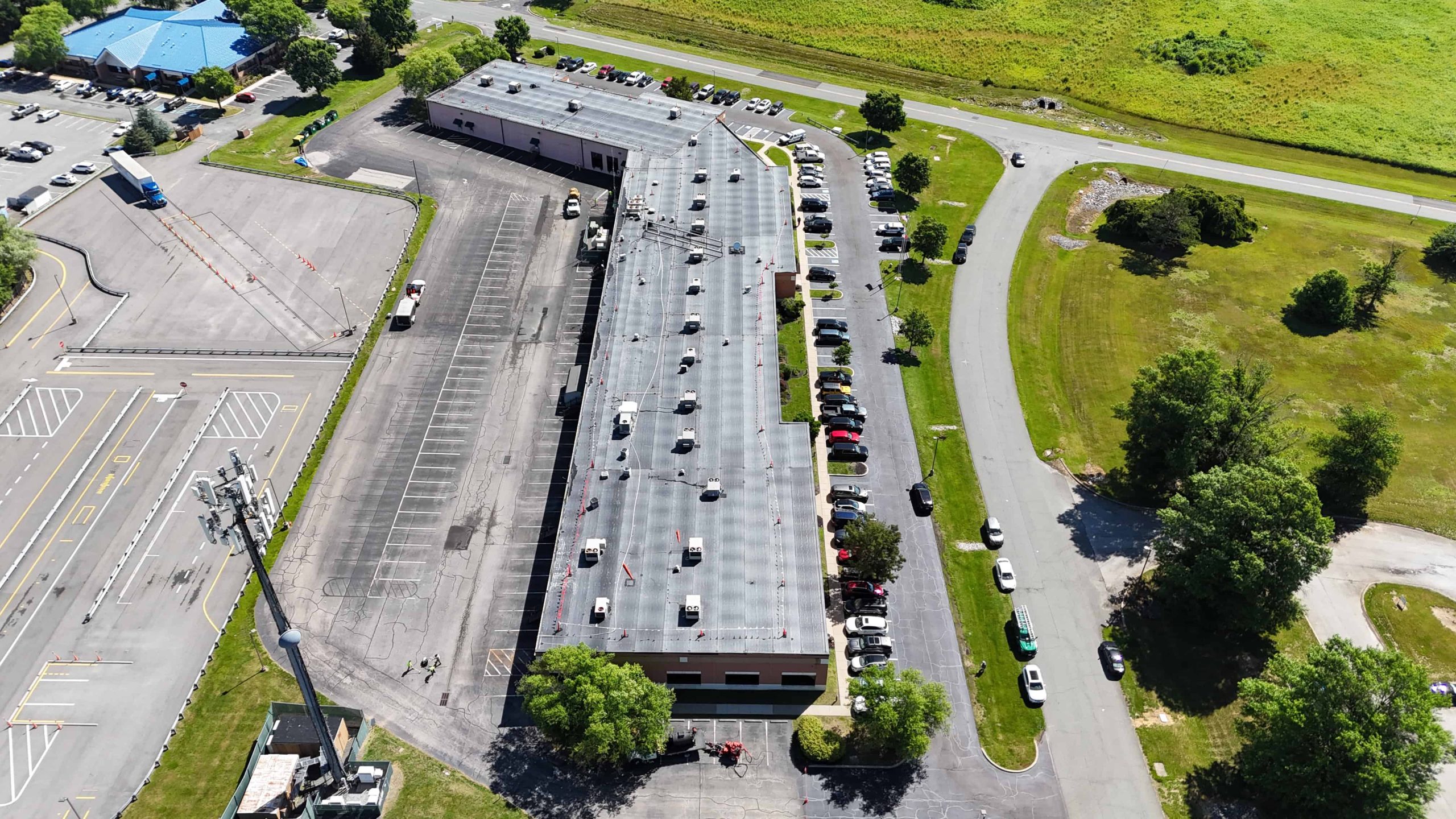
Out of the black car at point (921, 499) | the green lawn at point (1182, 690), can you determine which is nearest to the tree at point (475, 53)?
the black car at point (921, 499)

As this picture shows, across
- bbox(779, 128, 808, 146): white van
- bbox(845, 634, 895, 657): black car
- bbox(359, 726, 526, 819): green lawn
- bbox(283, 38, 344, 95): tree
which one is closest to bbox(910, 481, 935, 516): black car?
bbox(845, 634, 895, 657): black car

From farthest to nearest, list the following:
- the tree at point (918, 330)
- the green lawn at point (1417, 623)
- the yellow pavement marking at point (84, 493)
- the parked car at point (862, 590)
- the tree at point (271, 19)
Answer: the tree at point (271, 19) < the tree at point (918, 330) < the parked car at point (862, 590) < the yellow pavement marking at point (84, 493) < the green lawn at point (1417, 623)

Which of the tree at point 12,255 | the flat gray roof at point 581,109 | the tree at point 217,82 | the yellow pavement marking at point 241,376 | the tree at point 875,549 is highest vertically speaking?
the flat gray roof at point 581,109

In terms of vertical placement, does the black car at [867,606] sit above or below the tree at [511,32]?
below

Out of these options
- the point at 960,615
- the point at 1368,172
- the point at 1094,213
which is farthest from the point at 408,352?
the point at 1368,172

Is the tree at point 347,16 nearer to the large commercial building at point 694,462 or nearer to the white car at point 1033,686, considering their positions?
the large commercial building at point 694,462

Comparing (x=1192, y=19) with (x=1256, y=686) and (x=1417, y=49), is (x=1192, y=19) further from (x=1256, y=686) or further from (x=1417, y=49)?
(x=1256, y=686)
